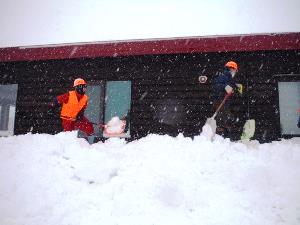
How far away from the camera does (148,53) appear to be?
314 inches

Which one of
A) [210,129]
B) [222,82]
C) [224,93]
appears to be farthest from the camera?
[224,93]

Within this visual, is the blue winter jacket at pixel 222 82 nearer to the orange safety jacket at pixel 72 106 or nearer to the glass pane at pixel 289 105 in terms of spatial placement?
the glass pane at pixel 289 105

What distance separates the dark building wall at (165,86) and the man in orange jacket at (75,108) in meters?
1.47

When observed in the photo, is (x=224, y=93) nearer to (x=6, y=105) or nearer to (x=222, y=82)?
(x=222, y=82)

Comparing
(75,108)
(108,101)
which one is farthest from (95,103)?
(75,108)

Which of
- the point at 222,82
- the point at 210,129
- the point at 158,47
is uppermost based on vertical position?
the point at 158,47

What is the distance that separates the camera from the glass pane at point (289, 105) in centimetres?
786

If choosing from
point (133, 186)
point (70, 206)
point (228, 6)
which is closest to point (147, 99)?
point (133, 186)

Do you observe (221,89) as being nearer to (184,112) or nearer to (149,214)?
(184,112)

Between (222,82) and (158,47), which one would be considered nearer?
(222,82)

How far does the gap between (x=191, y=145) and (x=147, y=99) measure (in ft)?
8.41

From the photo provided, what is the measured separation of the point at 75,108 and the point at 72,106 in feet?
0.26

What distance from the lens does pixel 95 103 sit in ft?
29.0

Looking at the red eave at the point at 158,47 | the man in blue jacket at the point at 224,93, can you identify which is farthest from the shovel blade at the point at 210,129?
the red eave at the point at 158,47
